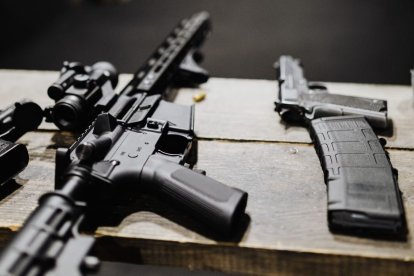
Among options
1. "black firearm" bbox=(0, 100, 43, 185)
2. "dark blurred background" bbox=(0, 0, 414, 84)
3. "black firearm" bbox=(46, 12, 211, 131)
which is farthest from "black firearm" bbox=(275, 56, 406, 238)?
"dark blurred background" bbox=(0, 0, 414, 84)

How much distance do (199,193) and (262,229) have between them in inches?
6.3

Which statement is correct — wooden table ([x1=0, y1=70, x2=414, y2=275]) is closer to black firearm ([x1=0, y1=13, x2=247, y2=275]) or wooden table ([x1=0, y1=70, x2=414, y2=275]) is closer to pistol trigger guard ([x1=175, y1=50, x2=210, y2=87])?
black firearm ([x1=0, y1=13, x2=247, y2=275])

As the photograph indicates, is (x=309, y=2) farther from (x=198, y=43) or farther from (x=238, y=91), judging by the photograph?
(x=238, y=91)

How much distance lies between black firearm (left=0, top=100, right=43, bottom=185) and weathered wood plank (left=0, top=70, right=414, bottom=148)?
141mm

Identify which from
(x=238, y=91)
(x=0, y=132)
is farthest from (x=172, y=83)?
(x=0, y=132)

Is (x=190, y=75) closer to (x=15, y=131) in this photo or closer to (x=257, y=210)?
(x=15, y=131)

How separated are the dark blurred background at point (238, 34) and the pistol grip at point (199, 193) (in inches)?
84.5

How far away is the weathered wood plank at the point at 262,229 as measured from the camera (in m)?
0.91

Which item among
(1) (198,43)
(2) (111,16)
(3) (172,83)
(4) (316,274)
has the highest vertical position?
(2) (111,16)

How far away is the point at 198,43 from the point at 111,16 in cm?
226

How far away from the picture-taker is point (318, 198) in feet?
3.44

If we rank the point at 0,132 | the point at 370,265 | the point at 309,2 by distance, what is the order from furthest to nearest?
the point at 309,2 < the point at 0,132 < the point at 370,265

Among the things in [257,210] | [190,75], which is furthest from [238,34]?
[257,210]

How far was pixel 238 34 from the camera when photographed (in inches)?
143
